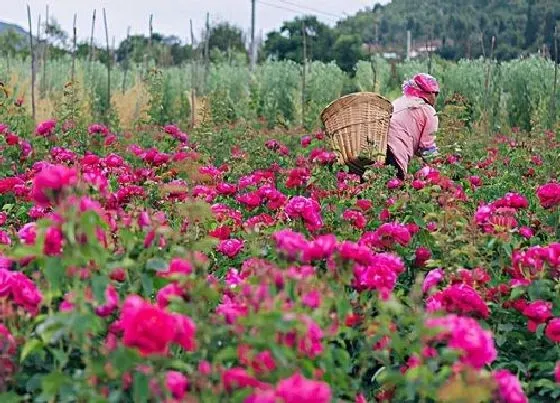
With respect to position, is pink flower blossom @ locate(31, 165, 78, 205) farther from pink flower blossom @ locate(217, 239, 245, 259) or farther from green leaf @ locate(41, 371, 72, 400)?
pink flower blossom @ locate(217, 239, 245, 259)

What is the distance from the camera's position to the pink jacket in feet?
21.8

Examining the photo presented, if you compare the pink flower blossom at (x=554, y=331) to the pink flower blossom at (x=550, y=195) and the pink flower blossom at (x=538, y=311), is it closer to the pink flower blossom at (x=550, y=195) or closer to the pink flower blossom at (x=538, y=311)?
the pink flower blossom at (x=538, y=311)

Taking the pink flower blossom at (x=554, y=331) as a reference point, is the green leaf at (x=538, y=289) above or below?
above

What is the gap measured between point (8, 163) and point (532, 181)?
10.1 feet

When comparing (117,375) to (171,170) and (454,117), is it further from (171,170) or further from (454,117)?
(454,117)

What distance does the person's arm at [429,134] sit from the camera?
6.78 meters

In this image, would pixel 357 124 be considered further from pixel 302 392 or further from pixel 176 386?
pixel 302 392

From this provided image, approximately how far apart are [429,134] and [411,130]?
0.16m

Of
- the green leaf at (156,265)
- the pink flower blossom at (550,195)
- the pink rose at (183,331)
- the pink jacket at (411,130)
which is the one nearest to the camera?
the pink rose at (183,331)

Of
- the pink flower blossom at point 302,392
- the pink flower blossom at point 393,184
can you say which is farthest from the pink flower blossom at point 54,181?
the pink flower blossom at point 393,184

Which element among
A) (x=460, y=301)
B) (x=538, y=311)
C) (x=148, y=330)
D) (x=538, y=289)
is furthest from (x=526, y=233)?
(x=148, y=330)

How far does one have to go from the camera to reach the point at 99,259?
6.28 ft

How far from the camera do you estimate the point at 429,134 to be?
683 cm

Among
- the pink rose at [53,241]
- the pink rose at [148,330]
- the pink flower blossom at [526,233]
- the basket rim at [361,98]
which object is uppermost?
the basket rim at [361,98]
